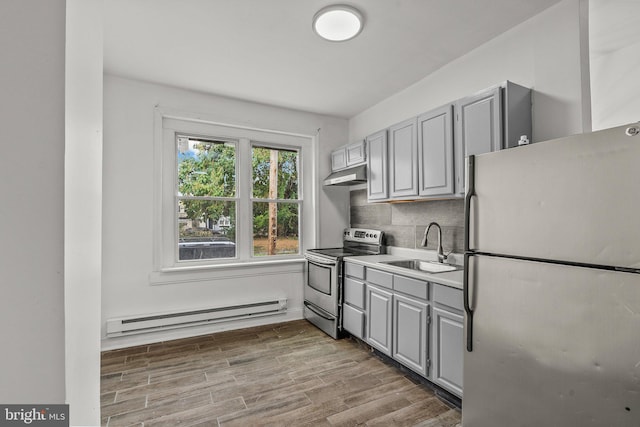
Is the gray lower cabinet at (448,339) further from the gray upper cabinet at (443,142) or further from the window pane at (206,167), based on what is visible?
the window pane at (206,167)

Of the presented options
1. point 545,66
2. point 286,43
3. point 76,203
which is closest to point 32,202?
point 76,203

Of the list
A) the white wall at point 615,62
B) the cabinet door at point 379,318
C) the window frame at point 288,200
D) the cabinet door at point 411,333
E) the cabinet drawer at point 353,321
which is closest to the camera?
the white wall at point 615,62

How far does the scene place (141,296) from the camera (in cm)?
298

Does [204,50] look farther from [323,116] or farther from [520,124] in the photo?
[520,124]

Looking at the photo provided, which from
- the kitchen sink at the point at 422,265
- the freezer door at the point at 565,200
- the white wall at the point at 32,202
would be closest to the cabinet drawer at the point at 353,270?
the kitchen sink at the point at 422,265

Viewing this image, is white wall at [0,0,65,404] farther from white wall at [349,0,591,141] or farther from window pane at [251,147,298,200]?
window pane at [251,147,298,200]

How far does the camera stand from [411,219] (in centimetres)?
312

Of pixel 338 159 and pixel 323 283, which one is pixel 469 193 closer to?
pixel 323 283

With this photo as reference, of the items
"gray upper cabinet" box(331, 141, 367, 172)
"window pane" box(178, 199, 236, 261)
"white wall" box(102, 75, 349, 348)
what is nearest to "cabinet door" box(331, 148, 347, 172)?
"gray upper cabinet" box(331, 141, 367, 172)

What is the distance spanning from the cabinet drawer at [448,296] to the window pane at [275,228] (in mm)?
2129

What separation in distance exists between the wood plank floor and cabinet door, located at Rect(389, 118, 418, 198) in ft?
5.11

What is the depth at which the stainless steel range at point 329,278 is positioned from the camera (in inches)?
123

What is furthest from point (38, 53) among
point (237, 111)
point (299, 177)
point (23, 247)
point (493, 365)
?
point (299, 177)

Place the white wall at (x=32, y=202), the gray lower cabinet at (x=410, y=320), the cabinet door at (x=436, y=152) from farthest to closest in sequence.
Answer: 1. the cabinet door at (x=436, y=152)
2. the gray lower cabinet at (x=410, y=320)
3. the white wall at (x=32, y=202)
